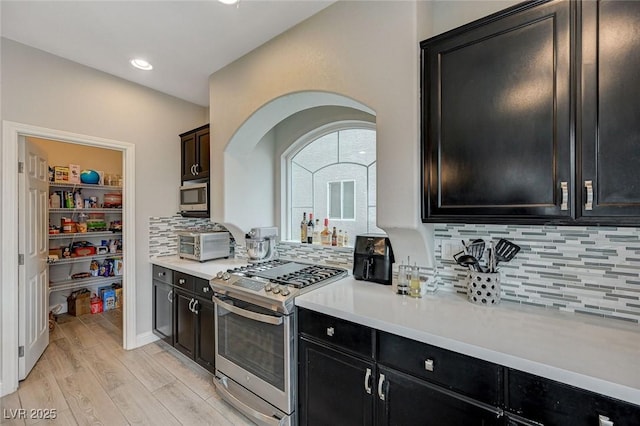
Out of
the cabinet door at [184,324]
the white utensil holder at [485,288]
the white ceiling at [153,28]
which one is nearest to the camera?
the white utensil holder at [485,288]

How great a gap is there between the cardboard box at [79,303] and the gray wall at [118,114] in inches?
63.7

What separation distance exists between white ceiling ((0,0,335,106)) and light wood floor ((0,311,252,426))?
277 centimetres

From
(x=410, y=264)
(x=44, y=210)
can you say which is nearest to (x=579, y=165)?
(x=410, y=264)

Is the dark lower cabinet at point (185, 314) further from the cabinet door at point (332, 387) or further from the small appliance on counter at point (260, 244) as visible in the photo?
the cabinet door at point (332, 387)

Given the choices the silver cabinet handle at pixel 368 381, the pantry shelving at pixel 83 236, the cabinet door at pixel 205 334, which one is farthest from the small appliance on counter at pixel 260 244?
the pantry shelving at pixel 83 236

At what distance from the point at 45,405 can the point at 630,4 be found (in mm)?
3973

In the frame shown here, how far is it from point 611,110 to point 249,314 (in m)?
2.05

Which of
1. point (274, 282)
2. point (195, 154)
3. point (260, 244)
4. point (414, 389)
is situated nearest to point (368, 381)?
point (414, 389)

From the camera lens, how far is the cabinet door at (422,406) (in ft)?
3.51

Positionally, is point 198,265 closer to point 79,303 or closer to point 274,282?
point 274,282

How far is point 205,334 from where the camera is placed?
2346 mm

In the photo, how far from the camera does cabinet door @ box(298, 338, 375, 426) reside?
4.55 ft

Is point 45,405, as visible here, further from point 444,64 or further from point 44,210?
point 444,64

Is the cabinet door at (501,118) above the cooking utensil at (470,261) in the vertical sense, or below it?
above
